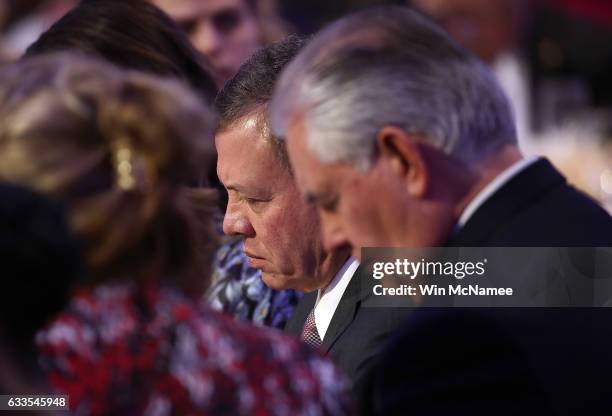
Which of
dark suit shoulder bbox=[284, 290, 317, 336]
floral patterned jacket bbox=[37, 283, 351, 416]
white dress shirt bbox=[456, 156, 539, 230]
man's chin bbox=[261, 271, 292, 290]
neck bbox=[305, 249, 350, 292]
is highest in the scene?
white dress shirt bbox=[456, 156, 539, 230]

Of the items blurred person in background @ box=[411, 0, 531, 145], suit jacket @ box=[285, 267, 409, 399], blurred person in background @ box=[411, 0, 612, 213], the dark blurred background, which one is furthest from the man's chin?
blurred person in background @ box=[411, 0, 612, 213]

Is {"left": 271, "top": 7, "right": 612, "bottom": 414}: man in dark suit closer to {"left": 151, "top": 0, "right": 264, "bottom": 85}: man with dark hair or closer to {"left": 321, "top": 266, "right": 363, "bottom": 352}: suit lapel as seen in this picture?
{"left": 321, "top": 266, "right": 363, "bottom": 352}: suit lapel

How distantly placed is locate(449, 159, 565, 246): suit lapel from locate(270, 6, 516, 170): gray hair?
0.30 feet

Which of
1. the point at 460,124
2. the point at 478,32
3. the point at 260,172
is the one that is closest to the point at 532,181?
the point at 460,124

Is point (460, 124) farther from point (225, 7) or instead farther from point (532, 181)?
point (225, 7)

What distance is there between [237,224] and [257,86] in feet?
1.29

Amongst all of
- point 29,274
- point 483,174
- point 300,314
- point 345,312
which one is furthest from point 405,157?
point 300,314

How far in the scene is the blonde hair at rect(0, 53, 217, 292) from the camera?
157 centimetres

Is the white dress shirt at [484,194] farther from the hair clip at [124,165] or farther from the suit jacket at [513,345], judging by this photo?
the hair clip at [124,165]

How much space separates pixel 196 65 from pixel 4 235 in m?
2.03

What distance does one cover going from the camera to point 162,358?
1574mm

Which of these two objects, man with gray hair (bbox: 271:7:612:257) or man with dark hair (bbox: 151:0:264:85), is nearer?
man with gray hair (bbox: 271:7:612:257)

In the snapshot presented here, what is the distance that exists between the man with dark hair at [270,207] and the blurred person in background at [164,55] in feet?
0.79

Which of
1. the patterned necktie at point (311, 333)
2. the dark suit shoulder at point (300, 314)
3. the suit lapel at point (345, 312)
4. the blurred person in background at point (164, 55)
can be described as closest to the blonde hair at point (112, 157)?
the suit lapel at point (345, 312)
